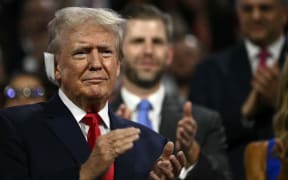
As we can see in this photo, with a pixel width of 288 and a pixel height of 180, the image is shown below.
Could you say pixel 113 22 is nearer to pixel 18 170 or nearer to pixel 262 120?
pixel 18 170

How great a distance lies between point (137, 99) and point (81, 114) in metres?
1.55

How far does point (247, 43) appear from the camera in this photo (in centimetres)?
556

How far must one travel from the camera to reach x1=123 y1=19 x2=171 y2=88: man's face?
499 centimetres

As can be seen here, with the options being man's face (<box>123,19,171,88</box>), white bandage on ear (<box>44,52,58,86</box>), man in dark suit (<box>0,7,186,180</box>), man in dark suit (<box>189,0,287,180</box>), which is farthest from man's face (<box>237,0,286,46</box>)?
white bandage on ear (<box>44,52,58,86</box>)

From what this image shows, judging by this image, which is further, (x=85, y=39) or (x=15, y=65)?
(x=15, y=65)

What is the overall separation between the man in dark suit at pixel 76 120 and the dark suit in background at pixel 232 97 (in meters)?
1.78

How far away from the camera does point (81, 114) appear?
135 inches

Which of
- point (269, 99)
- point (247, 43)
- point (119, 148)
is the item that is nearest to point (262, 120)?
point (269, 99)

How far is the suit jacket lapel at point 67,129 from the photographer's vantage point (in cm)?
330

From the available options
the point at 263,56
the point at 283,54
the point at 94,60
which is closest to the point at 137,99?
the point at 263,56

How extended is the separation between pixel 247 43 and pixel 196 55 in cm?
144

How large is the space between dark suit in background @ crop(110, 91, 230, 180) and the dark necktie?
77 millimetres

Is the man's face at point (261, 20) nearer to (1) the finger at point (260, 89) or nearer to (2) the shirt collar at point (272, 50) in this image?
(2) the shirt collar at point (272, 50)

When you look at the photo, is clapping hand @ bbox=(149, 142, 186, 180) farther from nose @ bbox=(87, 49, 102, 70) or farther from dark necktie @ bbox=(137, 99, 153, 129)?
dark necktie @ bbox=(137, 99, 153, 129)
